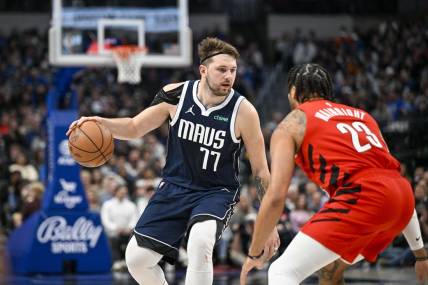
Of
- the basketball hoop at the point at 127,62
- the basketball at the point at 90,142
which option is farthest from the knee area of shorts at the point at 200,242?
the basketball hoop at the point at 127,62

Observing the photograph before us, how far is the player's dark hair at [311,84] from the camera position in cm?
550

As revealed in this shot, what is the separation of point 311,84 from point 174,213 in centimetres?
179

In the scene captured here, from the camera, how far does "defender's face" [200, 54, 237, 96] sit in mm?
6852

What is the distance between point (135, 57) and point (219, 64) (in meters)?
8.07

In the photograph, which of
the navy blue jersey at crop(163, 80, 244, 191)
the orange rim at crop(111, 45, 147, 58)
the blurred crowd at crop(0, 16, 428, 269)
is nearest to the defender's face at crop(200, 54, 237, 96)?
the navy blue jersey at crop(163, 80, 244, 191)

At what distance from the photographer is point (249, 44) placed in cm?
2889

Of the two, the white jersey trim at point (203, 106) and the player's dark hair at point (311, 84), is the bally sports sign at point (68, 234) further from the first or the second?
the player's dark hair at point (311, 84)

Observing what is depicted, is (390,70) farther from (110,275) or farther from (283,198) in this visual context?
(283,198)

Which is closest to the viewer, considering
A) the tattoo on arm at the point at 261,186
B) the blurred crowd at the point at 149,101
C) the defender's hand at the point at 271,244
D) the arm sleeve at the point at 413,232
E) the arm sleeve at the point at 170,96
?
the arm sleeve at the point at 413,232

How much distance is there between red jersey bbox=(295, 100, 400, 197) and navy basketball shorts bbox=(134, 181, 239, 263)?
1.52m

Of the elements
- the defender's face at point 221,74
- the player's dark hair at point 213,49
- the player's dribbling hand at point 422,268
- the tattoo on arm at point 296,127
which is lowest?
the player's dribbling hand at point 422,268

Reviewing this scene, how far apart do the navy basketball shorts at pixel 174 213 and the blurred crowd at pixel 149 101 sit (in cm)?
707

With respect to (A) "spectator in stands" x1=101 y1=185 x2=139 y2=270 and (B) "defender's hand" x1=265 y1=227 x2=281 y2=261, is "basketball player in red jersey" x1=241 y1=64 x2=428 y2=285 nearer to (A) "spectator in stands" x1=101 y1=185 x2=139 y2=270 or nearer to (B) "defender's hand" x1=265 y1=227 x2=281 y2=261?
(B) "defender's hand" x1=265 y1=227 x2=281 y2=261

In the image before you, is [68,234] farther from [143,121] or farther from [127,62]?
[143,121]
